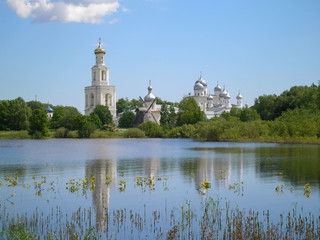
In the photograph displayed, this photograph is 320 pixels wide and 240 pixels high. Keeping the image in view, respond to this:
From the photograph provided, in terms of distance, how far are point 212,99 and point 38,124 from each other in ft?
277

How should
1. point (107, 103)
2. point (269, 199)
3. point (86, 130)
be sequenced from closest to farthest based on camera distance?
1. point (269, 199)
2. point (86, 130)
3. point (107, 103)

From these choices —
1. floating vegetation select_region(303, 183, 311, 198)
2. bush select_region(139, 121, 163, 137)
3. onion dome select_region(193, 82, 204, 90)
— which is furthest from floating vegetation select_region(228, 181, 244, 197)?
onion dome select_region(193, 82, 204, 90)

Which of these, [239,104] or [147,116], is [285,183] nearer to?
[147,116]

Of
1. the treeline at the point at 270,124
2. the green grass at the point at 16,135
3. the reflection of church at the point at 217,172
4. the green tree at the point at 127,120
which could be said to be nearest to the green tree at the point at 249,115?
the treeline at the point at 270,124

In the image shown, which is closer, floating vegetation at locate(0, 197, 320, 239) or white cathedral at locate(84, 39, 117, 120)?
floating vegetation at locate(0, 197, 320, 239)

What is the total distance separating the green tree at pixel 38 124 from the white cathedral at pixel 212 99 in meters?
66.4

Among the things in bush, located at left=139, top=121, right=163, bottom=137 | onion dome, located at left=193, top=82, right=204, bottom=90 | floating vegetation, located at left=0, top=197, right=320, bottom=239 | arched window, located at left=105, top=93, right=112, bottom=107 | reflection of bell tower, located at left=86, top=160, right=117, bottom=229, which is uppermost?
onion dome, located at left=193, top=82, right=204, bottom=90

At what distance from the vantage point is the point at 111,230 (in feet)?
31.2

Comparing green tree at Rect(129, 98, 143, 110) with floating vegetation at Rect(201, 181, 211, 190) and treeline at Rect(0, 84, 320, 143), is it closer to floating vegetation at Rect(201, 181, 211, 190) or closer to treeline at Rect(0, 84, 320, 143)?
treeline at Rect(0, 84, 320, 143)

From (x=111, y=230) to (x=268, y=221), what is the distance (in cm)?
348

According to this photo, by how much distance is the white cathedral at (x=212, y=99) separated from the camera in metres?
136

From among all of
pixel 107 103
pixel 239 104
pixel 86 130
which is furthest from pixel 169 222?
pixel 239 104

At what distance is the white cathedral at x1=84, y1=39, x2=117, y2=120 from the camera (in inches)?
4203

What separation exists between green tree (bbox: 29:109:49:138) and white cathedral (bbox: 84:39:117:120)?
36.1 m
